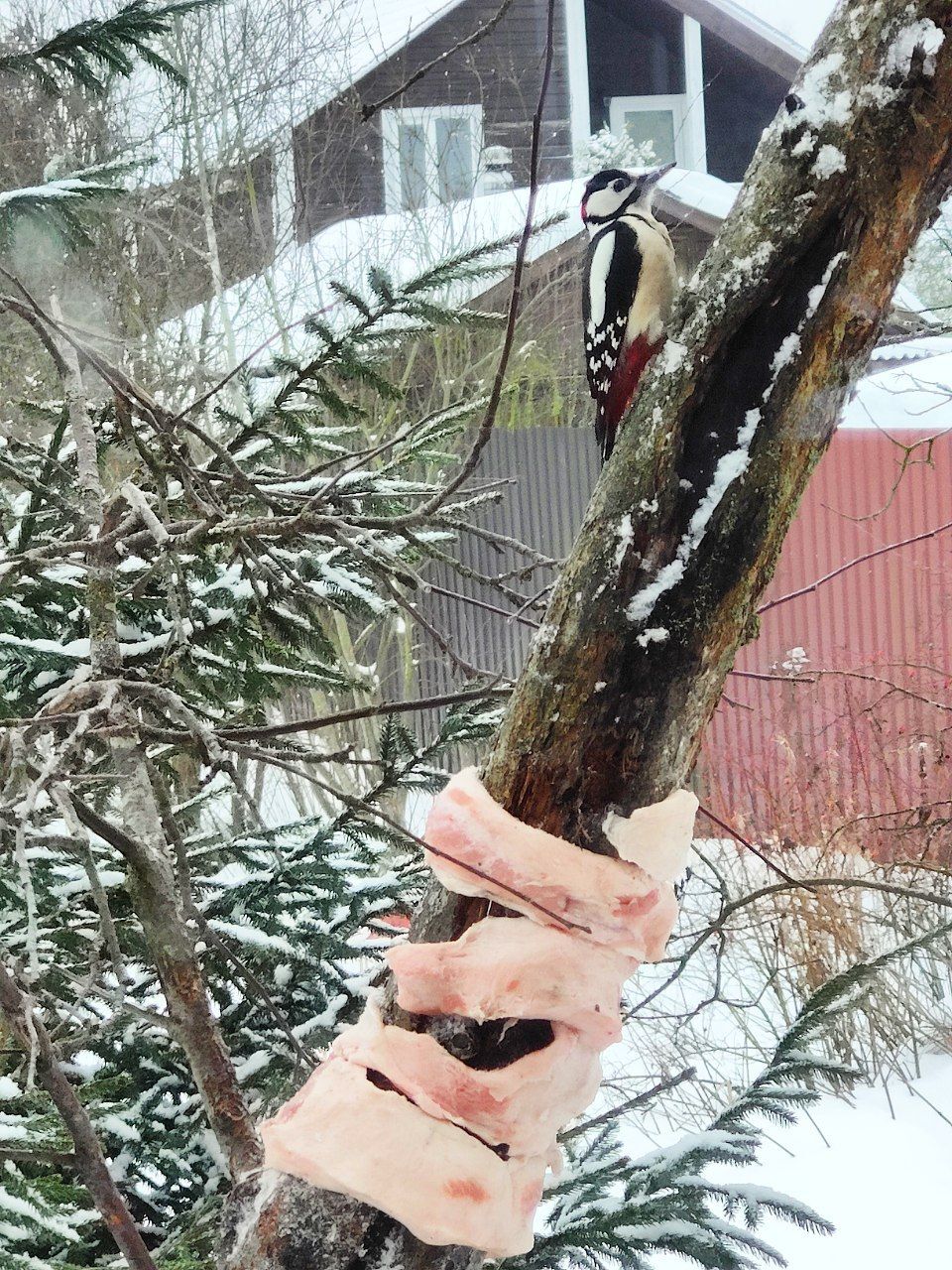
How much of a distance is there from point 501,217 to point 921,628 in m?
1.39

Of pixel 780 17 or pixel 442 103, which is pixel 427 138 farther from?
pixel 780 17

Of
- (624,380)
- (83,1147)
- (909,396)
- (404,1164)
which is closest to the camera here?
(404,1164)

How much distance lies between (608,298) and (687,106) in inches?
54.1

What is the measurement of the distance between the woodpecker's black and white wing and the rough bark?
530 mm

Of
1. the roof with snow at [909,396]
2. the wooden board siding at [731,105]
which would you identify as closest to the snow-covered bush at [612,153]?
the wooden board siding at [731,105]

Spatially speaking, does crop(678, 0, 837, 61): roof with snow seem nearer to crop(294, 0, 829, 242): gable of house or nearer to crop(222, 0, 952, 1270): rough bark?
crop(294, 0, 829, 242): gable of house

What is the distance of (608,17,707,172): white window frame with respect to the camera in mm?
2090

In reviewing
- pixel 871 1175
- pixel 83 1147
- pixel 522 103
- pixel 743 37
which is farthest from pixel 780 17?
pixel 871 1175

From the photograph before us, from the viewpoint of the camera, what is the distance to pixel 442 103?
251 centimetres

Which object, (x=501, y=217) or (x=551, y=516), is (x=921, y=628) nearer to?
(x=551, y=516)

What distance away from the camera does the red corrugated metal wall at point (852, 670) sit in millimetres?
2014

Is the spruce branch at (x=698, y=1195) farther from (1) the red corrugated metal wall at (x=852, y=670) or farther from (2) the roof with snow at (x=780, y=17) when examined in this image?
(1) the red corrugated metal wall at (x=852, y=670)


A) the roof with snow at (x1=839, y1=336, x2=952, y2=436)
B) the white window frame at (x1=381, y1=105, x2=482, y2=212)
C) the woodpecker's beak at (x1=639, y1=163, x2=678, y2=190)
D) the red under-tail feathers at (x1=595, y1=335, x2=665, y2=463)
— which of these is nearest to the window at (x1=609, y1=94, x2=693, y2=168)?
the white window frame at (x1=381, y1=105, x2=482, y2=212)

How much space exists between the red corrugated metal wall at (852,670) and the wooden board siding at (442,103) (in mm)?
1022
